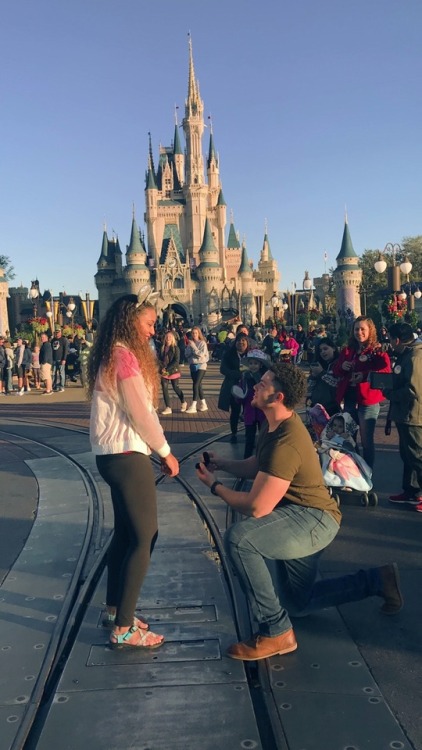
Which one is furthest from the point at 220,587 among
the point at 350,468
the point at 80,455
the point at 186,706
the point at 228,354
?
the point at 228,354

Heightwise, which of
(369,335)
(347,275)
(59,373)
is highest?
(347,275)

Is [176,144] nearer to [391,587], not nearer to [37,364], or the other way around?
[37,364]

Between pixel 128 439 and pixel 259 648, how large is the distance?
3.88 feet

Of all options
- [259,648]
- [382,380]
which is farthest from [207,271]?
[259,648]

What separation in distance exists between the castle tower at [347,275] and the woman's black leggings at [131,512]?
70.7 meters

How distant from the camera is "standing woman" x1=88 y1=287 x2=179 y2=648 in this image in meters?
3.10

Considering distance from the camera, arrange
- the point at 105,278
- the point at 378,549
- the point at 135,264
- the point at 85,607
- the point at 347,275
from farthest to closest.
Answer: the point at 105,278 < the point at 135,264 < the point at 347,275 < the point at 378,549 < the point at 85,607

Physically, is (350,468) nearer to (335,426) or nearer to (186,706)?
(335,426)

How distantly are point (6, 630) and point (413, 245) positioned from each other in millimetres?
79244

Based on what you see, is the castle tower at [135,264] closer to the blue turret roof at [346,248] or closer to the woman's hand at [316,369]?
the blue turret roof at [346,248]

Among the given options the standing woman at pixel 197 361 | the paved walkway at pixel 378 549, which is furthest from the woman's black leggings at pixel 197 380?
the paved walkway at pixel 378 549

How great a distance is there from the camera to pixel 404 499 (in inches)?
223

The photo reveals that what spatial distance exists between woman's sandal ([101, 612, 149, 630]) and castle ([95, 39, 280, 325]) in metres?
76.3

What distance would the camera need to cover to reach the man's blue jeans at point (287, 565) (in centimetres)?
307
